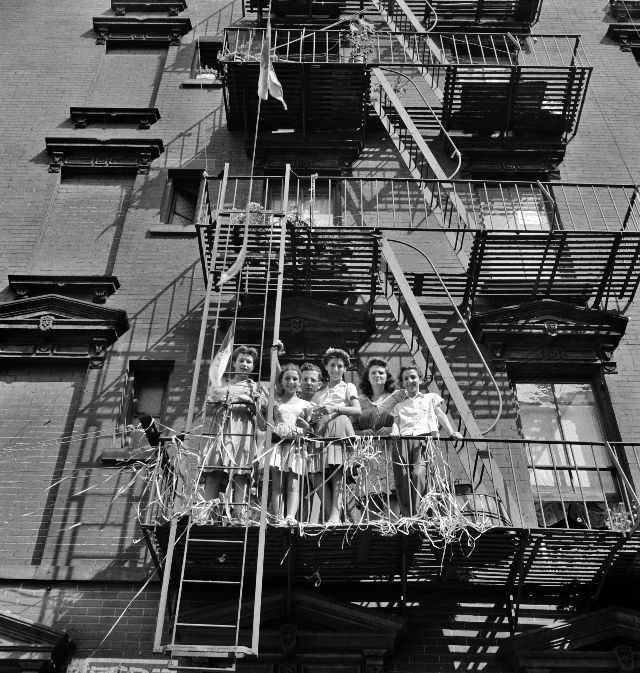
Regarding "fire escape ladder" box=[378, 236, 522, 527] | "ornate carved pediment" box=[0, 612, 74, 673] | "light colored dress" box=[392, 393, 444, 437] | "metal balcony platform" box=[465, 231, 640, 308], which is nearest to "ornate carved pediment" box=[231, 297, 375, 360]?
"fire escape ladder" box=[378, 236, 522, 527]

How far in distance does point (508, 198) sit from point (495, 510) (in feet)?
22.2

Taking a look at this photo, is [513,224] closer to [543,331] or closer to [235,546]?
[543,331]

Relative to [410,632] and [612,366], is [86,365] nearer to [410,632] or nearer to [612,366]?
[410,632]

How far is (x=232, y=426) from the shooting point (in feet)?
33.2

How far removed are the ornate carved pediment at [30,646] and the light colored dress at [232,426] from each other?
2.29 metres

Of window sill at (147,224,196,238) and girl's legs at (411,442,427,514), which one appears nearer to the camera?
girl's legs at (411,442,427,514)

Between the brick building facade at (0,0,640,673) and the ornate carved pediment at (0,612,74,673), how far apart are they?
0.04m

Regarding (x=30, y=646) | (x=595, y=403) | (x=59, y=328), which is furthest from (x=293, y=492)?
(x=595, y=403)

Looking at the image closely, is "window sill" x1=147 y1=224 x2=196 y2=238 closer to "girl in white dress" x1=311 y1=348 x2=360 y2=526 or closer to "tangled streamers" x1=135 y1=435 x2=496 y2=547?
"girl in white dress" x1=311 y1=348 x2=360 y2=526

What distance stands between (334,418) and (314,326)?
2.74m

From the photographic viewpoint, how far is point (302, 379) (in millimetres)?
11023

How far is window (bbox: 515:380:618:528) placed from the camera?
36.7 feet

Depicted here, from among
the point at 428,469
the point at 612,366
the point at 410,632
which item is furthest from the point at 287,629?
the point at 612,366

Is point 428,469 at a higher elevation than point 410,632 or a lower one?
higher
